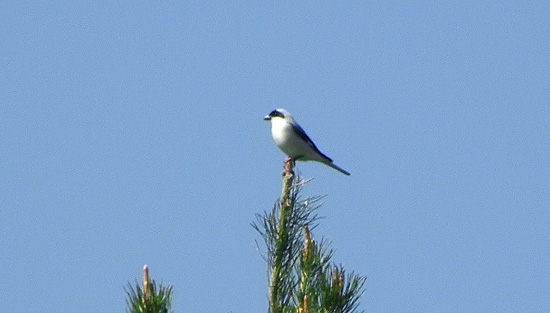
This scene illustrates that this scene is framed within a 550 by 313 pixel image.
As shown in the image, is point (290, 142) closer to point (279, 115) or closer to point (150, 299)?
point (279, 115)

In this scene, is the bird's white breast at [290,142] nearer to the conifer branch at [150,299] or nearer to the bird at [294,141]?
the bird at [294,141]

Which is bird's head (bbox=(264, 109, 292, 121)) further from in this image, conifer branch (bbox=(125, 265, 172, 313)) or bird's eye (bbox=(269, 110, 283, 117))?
conifer branch (bbox=(125, 265, 172, 313))

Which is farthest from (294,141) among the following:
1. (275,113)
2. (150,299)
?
(150,299)

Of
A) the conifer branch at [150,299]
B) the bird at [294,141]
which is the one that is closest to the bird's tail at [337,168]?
the bird at [294,141]

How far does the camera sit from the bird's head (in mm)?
11806

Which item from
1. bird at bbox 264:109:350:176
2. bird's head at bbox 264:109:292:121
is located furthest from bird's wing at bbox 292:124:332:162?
bird's head at bbox 264:109:292:121

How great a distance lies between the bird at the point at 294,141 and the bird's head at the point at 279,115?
0.32 meters

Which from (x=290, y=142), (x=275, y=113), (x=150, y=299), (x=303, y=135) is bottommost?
(x=150, y=299)

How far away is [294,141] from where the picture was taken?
10.6 metres

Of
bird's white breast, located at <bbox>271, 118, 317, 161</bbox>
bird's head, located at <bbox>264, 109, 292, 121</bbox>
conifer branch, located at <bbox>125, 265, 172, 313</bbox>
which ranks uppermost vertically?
bird's head, located at <bbox>264, 109, 292, 121</bbox>

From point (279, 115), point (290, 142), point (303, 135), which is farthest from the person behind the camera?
point (279, 115)

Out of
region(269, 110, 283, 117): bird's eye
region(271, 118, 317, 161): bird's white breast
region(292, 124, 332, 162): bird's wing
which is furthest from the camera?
region(269, 110, 283, 117): bird's eye

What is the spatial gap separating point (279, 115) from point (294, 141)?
138 cm

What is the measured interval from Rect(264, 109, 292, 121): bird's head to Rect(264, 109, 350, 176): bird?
32cm
